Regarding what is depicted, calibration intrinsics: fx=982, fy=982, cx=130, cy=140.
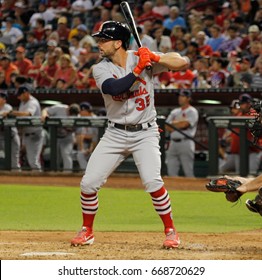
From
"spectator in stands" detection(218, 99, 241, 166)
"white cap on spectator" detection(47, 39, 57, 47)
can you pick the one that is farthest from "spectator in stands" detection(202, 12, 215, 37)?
"spectator in stands" detection(218, 99, 241, 166)

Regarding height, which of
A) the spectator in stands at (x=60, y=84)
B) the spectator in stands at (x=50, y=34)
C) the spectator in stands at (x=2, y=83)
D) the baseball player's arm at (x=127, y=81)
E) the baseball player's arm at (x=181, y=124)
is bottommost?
the baseball player's arm at (x=181, y=124)

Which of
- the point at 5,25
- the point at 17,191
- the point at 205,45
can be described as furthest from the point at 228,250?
the point at 5,25

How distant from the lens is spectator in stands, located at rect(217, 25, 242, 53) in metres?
17.8

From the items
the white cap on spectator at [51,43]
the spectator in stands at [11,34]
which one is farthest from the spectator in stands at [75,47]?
the spectator in stands at [11,34]

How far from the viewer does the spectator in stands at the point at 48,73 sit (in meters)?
18.9

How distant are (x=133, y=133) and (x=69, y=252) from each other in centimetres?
112

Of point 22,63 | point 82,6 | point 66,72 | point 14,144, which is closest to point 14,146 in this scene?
point 14,144

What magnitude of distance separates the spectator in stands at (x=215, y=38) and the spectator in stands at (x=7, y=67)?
12.9ft

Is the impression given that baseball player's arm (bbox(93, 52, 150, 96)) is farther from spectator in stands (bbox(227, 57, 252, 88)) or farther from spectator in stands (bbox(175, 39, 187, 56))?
spectator in stands (bbox(175, 39, 187, 56))

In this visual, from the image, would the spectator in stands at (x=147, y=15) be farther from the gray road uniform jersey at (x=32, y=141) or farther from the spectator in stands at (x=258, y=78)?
the spectator in stands at (x=258, y=78)

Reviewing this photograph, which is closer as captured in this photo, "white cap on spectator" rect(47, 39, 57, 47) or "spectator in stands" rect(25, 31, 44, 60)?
"white cap on spectator" rect(47, 39, 57, 47)

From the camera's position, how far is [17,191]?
14375mm

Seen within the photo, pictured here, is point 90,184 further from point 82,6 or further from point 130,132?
point 82,6

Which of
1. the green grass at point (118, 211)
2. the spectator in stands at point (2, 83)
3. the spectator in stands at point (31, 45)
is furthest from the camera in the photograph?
the spectator in stands at point (31, 45)
